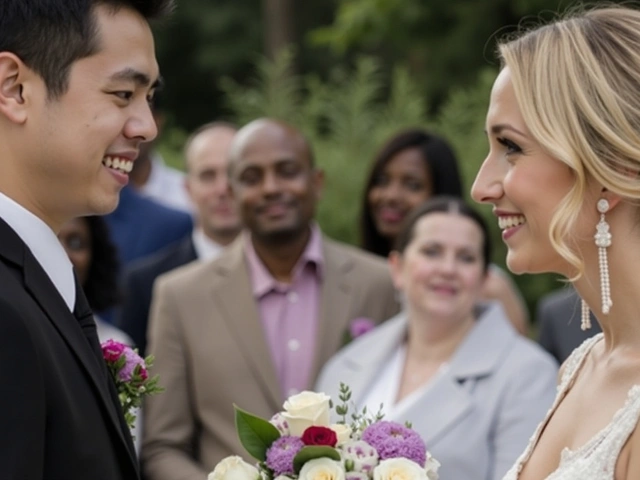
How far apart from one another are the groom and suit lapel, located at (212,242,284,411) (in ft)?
9.06

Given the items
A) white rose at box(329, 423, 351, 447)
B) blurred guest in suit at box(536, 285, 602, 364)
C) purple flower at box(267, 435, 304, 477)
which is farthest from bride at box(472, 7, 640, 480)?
blurred guest in suit at box(536, 285, 602, 364)

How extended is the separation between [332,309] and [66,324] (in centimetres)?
335

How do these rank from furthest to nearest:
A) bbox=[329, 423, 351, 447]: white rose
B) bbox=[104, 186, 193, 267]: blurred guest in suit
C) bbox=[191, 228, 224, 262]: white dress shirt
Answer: bbox=[104, 186, 193, 267]: blurred guest in suit, bbox=[191, 228, 224, 262]: white dress shirt, bbox=[329, 423, 351, 447]: white rose

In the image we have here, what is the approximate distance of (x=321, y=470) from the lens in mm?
3244

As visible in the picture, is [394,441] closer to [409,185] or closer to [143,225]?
[409,185]

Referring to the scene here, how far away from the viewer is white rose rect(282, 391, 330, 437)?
3.42 meters

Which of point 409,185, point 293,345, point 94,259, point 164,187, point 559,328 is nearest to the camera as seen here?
point 293,345

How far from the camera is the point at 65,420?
2.87 meters

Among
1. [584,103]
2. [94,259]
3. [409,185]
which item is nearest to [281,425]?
[584,103]

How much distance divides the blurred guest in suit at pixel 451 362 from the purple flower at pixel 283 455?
214cm

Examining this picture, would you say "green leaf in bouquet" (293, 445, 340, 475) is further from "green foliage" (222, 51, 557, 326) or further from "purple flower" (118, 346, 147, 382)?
"green foliage" (222, 51, 557, 326)

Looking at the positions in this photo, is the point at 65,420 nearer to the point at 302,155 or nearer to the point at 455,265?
the point at 455,265

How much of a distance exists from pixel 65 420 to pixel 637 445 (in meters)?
1.41

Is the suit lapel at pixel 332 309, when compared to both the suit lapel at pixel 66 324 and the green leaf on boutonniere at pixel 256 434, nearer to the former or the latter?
the green leaf on boutonniere at pixel 256 434
